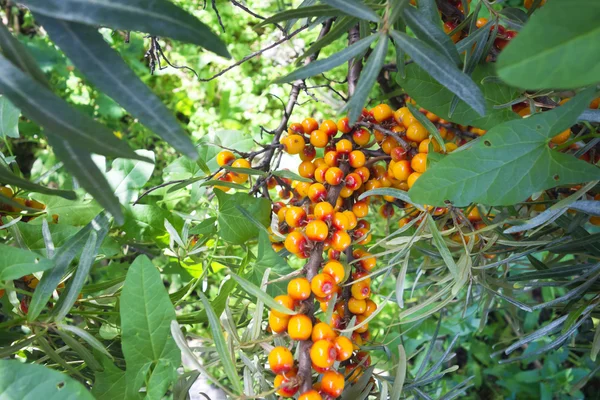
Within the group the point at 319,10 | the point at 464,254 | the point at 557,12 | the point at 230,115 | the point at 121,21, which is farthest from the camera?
the point at 230,115

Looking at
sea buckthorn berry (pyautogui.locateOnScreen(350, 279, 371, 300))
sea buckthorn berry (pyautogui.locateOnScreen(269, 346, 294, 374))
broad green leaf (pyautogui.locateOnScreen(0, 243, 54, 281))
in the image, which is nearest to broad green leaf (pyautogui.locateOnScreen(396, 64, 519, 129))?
sea buckthorn berry (pyautogui.locateOnScreen(350, 279, 371, 300))

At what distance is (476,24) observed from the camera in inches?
22.5

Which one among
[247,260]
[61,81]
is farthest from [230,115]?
[247,260]

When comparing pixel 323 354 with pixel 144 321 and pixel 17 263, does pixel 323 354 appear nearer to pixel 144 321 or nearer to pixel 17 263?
pixel 144 321

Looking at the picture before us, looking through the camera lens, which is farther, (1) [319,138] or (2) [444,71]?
(1) [319,138]

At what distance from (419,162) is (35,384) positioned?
458mm

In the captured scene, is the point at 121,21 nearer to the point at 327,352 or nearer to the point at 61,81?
the point at 327,352

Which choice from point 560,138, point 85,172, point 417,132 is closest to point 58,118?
point 85,172

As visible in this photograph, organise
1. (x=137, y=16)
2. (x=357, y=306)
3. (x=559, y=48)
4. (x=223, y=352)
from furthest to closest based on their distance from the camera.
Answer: (x=357, y=306) → (x=223, y=352) → (x=137, y=16) → (x=559, y=48)

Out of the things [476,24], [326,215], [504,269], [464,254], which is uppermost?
[476,24]

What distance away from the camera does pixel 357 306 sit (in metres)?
0.58

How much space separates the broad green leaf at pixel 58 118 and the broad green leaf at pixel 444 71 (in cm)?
28

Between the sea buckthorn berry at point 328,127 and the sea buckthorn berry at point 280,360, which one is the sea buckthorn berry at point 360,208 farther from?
the sea buckthorn berry at point 280,360

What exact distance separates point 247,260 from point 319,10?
365 mm
